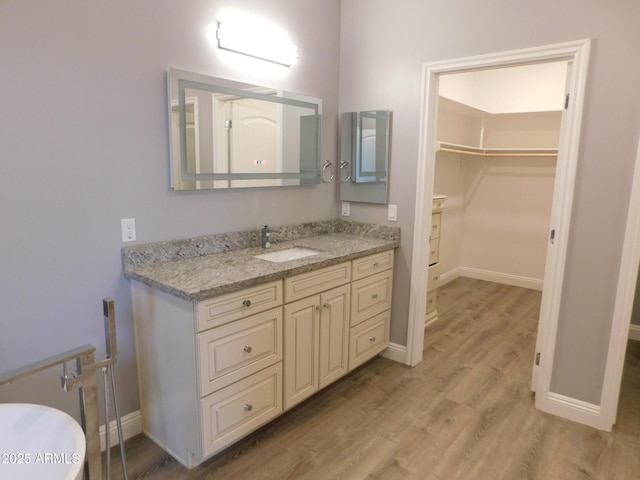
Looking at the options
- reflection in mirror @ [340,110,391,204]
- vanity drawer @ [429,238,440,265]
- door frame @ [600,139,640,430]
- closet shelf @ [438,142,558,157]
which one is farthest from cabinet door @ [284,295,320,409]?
closet shelf @ [438,142,558,157]

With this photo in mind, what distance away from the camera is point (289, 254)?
275 centimetres

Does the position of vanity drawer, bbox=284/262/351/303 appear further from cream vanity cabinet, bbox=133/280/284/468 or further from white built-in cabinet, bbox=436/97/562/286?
white built-in cabinet, bbox=436/97/562/286

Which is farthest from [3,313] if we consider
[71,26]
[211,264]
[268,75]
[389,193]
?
[389,193]

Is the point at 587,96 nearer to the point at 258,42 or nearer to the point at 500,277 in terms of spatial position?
the point at 258,42

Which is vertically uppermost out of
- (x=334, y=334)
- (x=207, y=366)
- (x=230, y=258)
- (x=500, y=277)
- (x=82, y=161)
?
(x=82, y=161)

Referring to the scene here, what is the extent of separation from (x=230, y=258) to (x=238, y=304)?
485 mm

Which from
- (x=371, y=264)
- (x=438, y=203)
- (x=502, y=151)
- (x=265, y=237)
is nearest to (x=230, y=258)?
(x=265, y=237)

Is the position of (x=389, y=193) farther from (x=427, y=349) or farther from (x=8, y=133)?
(x=8, y=133)

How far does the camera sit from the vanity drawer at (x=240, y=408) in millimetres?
1929

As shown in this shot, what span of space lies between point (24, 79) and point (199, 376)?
1396mm

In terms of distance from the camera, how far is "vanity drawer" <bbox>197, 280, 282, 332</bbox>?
183cm

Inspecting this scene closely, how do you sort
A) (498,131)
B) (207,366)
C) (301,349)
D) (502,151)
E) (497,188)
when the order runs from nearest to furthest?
(207,366) < (301,349) < (502,151) < (498,131) < (497,188)

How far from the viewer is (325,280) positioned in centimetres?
243

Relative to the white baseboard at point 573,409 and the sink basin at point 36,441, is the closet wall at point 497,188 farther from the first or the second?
the sink basin at point 36,441
